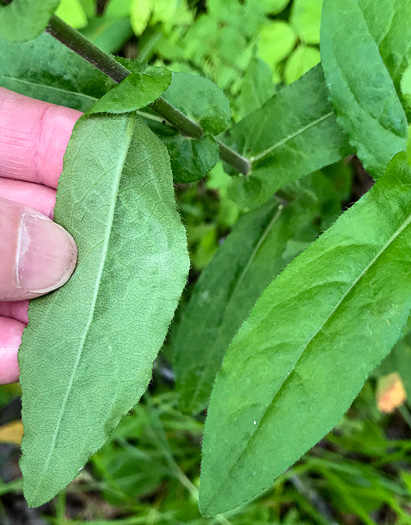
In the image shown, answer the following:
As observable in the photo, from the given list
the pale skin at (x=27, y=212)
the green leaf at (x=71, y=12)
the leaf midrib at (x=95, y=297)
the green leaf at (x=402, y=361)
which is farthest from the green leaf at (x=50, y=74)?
the green leaf at (x=402, y=361)

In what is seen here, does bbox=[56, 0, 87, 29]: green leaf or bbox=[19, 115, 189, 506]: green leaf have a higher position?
bbox=[56, 0, 87, 29]: green leaf

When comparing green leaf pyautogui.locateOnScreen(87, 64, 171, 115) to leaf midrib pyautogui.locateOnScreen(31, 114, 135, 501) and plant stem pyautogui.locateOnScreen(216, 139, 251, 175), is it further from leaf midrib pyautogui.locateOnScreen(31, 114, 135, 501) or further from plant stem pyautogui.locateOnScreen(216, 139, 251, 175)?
plant stem pyautogui.locateOnScreen(216, 139, 251, 175)

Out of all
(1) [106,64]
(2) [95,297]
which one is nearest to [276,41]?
(1) [106,64]

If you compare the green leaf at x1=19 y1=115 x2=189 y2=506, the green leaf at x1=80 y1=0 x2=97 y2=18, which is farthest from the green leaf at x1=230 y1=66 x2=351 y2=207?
the green leaf at x1=80 y1=0 x2=97 y2=18

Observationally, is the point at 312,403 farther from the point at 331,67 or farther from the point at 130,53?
the point at 130,53

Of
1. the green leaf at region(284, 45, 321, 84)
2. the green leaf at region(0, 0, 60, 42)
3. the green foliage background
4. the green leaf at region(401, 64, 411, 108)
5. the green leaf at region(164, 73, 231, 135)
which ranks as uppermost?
the green leaf at region(401, 64, 411, 108)

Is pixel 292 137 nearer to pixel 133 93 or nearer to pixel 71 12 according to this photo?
pixel 133 93

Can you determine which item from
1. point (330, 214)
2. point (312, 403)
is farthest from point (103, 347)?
point (330, 214)
